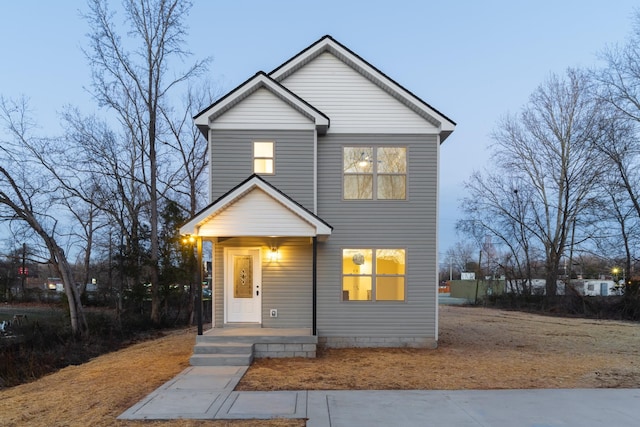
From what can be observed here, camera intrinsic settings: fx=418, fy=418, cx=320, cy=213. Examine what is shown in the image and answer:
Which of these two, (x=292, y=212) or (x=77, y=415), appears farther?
(x=292, y=212)

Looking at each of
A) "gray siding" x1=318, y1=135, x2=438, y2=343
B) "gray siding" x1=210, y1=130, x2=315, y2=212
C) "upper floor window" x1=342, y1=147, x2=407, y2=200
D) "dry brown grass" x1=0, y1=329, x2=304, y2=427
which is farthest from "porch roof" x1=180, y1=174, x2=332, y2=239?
"dry brown grass" x1=0, y1=329, x2=304, y2=427

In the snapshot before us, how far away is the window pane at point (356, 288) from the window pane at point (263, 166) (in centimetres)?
345

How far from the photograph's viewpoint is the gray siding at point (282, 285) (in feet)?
35.1

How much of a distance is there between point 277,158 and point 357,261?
134 inches

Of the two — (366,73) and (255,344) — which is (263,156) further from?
(255,344)

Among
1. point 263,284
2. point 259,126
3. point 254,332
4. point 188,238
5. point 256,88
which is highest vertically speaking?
point 256,88

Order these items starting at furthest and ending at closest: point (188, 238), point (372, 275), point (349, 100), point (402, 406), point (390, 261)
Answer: point (188, 238), point (349, 100), point (390, 261), point (372, 275), point (402, 406)

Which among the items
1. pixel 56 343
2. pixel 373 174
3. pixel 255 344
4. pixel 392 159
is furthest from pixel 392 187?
pixel 56 343

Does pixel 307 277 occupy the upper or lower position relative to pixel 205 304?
upper

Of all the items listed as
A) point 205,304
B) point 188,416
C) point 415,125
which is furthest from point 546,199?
point 188,416

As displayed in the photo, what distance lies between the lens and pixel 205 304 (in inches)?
885

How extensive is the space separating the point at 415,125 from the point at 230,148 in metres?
4.89

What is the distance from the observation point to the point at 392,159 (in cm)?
1112

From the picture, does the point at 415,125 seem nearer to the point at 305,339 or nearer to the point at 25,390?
the point at 305,339
